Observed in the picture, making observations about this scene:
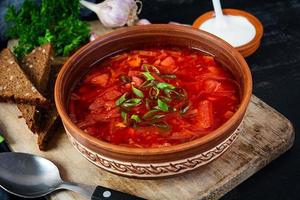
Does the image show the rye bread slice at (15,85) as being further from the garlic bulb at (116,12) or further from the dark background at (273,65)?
the dark background at (273,65)

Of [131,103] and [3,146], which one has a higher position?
[131,103]

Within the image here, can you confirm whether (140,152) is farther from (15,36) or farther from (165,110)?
(15,36)

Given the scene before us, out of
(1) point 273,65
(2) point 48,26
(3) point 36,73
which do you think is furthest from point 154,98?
(2) point 48,26

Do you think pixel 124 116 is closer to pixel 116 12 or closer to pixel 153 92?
pixel 153 92

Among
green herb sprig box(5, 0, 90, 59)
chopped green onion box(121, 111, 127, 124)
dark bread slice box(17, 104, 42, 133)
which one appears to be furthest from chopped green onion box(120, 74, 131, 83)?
green herb sprig box(5, 0, 90, 59)

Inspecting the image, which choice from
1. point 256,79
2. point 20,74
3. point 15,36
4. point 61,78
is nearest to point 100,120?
point 61,78

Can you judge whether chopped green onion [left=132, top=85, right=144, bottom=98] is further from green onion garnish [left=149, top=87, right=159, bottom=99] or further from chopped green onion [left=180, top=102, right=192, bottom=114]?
chopped green onion [left=180, top=102, right=192, bottom=114]

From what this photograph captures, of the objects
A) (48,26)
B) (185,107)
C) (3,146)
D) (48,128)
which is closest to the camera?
(185,107)
